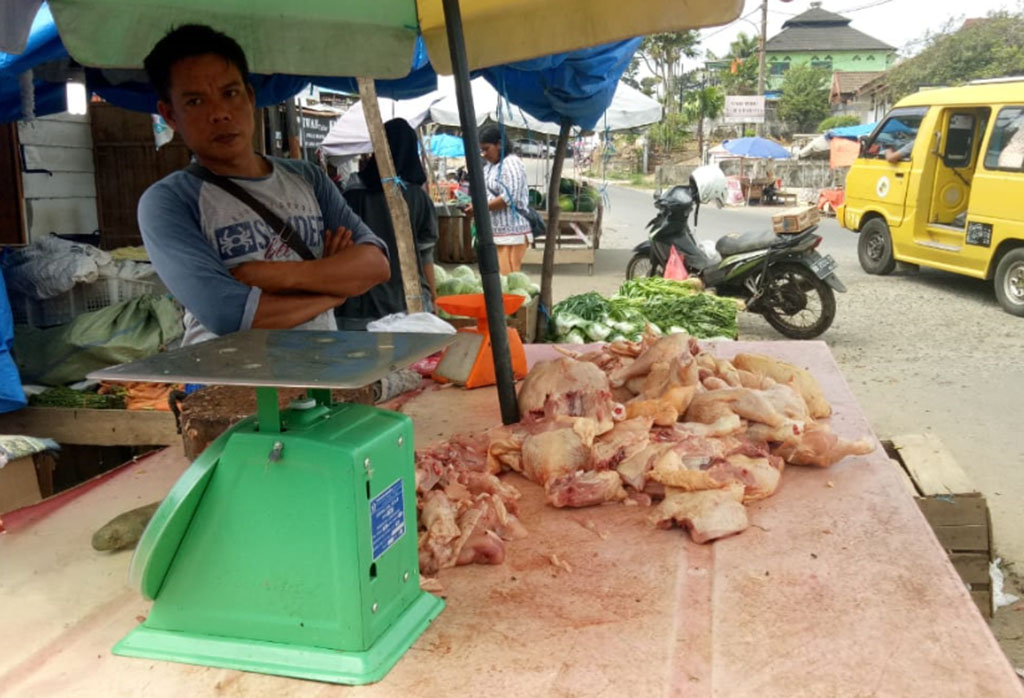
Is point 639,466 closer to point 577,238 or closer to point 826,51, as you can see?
point 577,238

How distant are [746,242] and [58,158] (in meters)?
6.89

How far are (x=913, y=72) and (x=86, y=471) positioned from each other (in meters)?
41.8

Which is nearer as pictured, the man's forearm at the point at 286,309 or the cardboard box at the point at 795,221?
the man's forearm at the point at 286,309

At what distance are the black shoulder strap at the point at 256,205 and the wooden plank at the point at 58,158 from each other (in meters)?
5.30

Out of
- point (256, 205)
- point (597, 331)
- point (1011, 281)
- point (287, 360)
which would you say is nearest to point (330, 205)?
point (256, 205)

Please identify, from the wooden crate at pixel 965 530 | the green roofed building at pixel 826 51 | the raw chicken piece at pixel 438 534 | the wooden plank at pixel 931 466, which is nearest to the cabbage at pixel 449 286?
the wooden plank at pixel 931 466

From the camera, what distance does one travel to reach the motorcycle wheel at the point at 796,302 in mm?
8461

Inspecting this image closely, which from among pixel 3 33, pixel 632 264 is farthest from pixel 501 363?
pixel 632 264

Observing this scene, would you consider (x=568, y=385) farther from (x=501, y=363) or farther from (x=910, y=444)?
(x=910, y=444)

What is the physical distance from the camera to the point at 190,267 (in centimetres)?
218

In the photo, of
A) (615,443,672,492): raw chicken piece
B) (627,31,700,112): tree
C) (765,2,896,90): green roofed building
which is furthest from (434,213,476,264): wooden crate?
(765,2,896,90): green roofed building

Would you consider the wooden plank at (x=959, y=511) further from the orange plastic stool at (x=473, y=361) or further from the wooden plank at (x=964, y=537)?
the orange plastic stool at (x=473, y=361)

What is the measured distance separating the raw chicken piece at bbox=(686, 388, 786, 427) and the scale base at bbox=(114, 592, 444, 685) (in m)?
1.41

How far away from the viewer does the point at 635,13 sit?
11.1 feet
